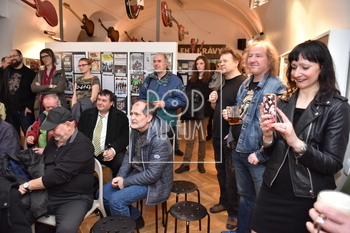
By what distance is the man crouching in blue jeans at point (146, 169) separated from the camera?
195 cm

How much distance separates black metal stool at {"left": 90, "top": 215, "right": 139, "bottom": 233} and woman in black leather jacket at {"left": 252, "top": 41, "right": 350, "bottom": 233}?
2.79ft

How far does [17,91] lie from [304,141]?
13.8 ft

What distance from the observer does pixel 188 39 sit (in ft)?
39.4

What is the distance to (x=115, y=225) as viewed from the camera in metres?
1.61

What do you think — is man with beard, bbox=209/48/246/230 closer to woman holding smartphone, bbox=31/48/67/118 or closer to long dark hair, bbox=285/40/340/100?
long dark hair, bbox=285/40/340/100

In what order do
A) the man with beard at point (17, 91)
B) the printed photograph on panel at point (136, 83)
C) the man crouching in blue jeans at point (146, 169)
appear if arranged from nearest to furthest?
the man crouching in blue jeans at point (146, 169) → the man with beard at point (17, 91) → the printed photograph on panel at point (136, 83)

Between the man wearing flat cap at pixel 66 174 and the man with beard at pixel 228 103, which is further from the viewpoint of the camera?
the man with beard at pixel 228 103

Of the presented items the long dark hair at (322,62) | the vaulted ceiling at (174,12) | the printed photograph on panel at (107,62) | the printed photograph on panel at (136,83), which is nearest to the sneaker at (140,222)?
the long dark hair at (322,62)

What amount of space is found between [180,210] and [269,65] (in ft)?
4.30

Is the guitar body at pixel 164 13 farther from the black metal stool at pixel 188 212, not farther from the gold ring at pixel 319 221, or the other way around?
the gold ring at pixel 319 221

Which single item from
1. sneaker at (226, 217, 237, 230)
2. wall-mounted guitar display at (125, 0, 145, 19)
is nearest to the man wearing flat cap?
sneaker at (226, 217, 237, 230)

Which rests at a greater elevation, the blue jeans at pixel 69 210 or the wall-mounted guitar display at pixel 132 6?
the wall-mounted guitar display at pixel 132 6

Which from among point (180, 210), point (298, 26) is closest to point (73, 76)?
point (180, 210)

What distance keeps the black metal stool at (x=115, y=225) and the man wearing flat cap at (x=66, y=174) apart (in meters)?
0.20
